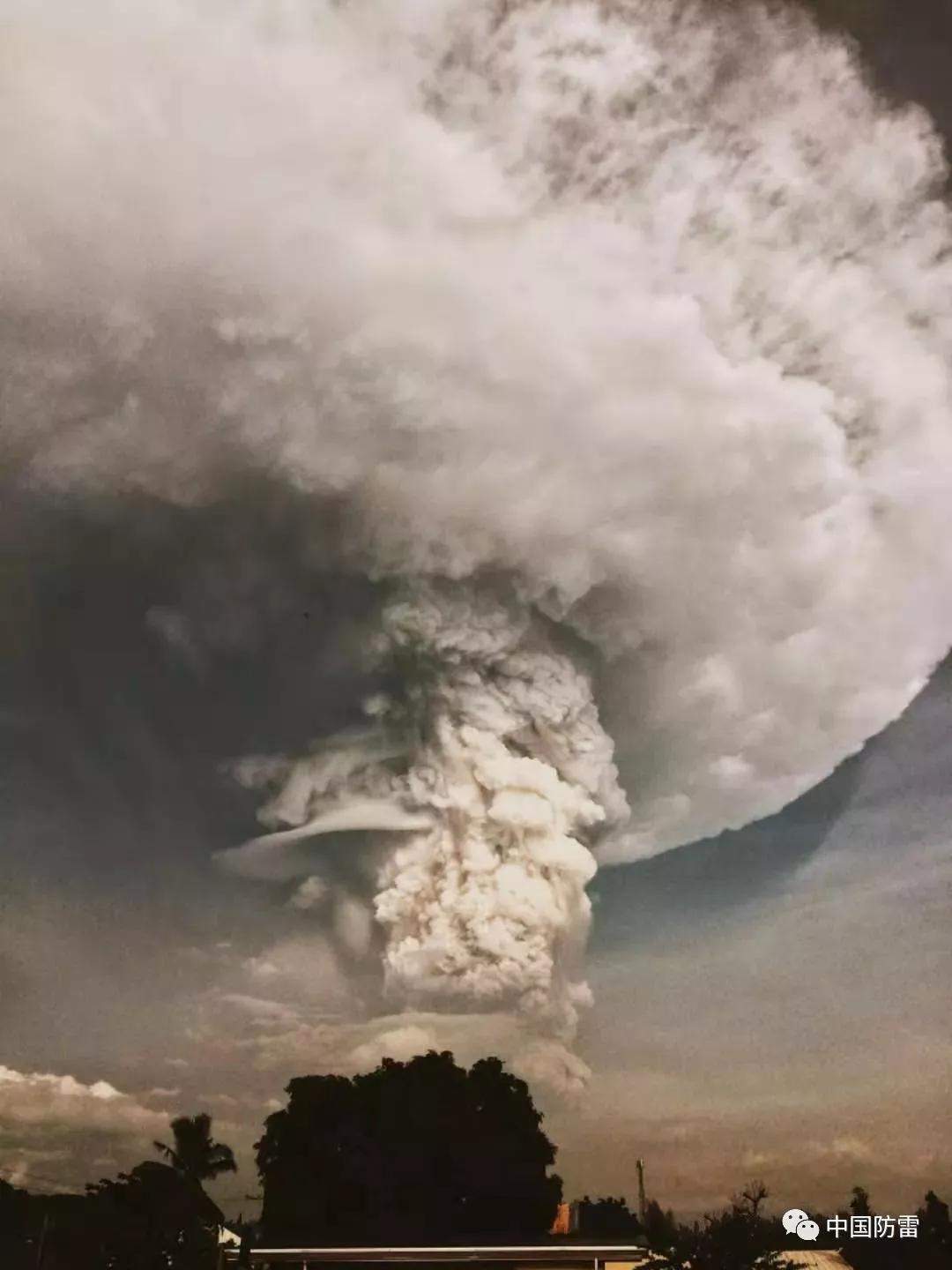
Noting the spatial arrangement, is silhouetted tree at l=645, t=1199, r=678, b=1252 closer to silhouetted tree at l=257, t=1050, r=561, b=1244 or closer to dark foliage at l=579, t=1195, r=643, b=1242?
dark foliage at l=579, t=1195, r=643, b=1242

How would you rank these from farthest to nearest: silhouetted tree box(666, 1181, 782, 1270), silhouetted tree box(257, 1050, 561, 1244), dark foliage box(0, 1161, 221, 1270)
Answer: silhouetted tree box(257, 1050, 561, 1244)
dark foliage box(0, 1161, 221, 1270)
silhouetted tree box(666, 1181, 782, 1270)

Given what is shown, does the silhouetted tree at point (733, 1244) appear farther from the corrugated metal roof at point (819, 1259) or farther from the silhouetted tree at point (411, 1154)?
the silhouetted tree at point (411, 1154)

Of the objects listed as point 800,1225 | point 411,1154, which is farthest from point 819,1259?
point 411,1154

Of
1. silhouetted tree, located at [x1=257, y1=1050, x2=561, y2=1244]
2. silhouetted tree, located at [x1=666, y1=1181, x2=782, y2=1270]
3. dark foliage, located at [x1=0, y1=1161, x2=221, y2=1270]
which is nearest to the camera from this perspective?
silhouetted tree, located at [x1=666, y1=1181, x2=782, y2=1270]

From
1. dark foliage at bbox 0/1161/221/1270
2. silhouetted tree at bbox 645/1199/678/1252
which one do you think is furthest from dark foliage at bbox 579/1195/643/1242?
dark foliage at bbox 0/1161/221/1270

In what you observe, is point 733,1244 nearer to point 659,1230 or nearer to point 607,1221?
point 659,1230

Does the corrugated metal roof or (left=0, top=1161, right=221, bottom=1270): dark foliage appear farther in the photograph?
(left=0, top=1161, right=221, bottom=1270): dark foliage
